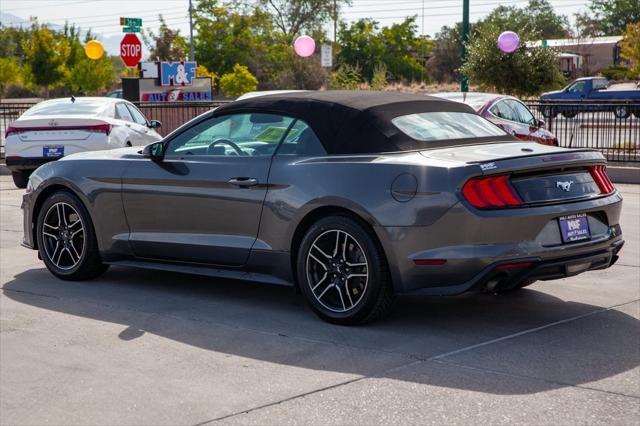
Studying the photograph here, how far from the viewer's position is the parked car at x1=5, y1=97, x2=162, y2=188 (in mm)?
15539

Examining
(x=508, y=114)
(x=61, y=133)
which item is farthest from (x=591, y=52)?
(x=61, y=133)

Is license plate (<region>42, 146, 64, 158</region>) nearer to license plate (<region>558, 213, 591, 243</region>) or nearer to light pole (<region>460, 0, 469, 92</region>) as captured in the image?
→ license plate (<region>558, 213, 591, 243</region>)

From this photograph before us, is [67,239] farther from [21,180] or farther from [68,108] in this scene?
[21,180]

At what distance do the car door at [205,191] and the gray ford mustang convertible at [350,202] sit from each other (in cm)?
1

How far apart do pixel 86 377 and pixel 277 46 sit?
68606 millimetres

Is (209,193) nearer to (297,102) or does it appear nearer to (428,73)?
(297,102)

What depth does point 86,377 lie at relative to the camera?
→ 565 cm

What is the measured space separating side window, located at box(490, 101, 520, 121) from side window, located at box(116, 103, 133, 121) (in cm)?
608

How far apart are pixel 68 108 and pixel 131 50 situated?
1229cm

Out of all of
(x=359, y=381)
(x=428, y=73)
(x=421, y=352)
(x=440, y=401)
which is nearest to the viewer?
(x=440, y=401)

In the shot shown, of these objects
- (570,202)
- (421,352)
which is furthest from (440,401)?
(570,202)

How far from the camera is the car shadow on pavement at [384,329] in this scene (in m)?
5.70

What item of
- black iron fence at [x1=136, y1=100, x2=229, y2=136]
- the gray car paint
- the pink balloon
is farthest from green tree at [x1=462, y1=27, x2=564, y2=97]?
the gray car paint

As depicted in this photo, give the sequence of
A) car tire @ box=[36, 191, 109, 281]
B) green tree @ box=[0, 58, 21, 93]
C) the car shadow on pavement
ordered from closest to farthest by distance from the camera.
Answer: the car shadow on pavement → car tire @ box=[36, 191, 109, 281] → green tree @ box=[0, 58, 21, 93]
